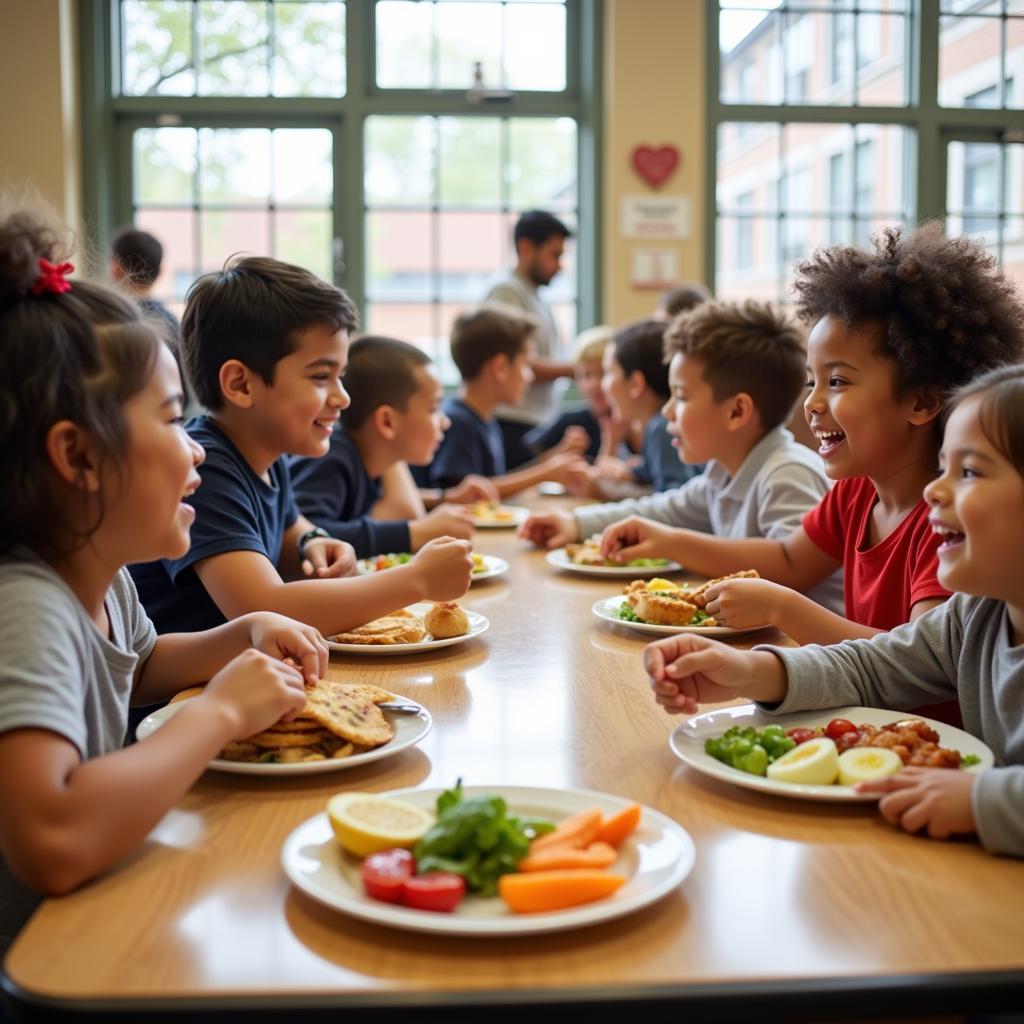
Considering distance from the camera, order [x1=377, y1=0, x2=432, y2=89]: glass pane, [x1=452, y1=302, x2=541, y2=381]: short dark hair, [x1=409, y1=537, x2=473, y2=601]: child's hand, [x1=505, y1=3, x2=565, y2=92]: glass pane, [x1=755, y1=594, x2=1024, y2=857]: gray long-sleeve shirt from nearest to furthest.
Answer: [x1=755, y1=594, x2=1024, y2=857]: gray long-sleeve shirt → [x1=409, y1=537, x2=473, y2=601]: child's hand → [x1=452, y1=302, x2=541, y2=381]: short dark hair → [x1=377, y1=0, x2=432, y2=89]: glass pane → [x1=505, y1=3, x2=565, y2=92]: glass pane

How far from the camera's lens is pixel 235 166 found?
591cm

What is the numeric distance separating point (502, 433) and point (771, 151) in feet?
7.60

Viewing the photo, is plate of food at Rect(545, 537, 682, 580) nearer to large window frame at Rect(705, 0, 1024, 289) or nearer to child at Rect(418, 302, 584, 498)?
child at Rect(418, 302, 584, 498)

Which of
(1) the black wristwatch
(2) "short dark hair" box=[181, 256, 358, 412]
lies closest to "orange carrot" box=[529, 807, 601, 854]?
(2) "short dark hair" box=[181, 256, 358, 412]

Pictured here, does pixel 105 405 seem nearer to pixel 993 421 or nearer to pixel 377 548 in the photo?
pixel 993 421

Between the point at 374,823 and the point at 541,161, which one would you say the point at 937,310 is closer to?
the point at 374,823

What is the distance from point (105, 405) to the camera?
3.77 feet

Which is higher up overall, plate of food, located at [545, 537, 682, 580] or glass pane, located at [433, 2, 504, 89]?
glass pane, located at [433, 2, 504, 89]

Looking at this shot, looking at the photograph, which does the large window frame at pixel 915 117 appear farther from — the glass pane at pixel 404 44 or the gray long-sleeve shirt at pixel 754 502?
the gray long-sleeve shirt at pixel 754 502

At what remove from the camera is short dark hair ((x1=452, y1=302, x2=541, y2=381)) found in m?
4.32

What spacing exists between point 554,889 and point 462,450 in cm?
337

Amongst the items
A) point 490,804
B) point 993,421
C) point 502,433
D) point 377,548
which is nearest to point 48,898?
point 490,804

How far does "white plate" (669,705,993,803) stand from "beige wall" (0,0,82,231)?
4.87m

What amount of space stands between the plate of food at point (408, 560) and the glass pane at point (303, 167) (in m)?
3.82
